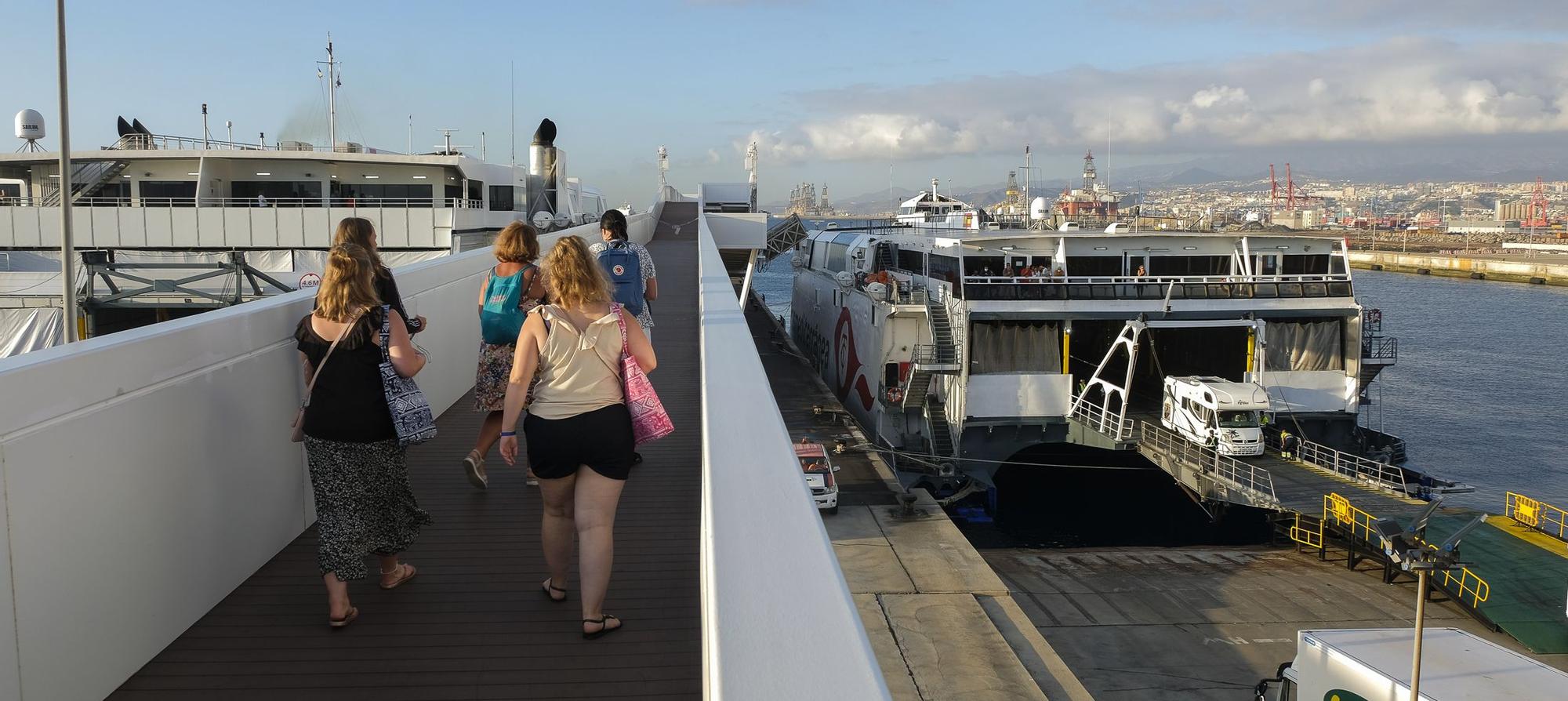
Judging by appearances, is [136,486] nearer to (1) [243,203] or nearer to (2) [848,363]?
(2) [848,363]

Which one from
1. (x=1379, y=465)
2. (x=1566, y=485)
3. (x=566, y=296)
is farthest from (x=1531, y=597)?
(x=566, y=296)

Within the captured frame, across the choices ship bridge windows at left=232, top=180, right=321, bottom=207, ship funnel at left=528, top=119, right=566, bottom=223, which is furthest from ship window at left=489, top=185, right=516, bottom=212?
ship bridge windows at left=232, top=180, right=321, bottom=207

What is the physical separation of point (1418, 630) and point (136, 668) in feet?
34.0

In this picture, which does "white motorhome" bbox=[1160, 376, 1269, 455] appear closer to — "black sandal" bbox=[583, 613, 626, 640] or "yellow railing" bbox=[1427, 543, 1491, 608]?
"yellow railing" bbox=[1427, 543, 1491, 608]

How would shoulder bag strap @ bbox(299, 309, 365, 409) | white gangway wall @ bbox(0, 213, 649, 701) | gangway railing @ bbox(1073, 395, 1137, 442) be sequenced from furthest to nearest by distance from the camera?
gangway railing @ bbox(1073, 395, 1137, 442) → shoulder bag strap @ bbox(299, 309, 365, 409) → white gangway wall @ bbox(0, 213, 649, 701)

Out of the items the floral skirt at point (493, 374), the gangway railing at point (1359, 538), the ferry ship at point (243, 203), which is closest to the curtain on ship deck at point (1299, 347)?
the gangway railing at point (1359, 538)

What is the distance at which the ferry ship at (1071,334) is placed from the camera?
23781mm

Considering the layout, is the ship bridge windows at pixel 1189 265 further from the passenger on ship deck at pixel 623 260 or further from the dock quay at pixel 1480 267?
the dock quay at pixel 1480 267

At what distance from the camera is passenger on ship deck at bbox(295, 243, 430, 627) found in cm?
448

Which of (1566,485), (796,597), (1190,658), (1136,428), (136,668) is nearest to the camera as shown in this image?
(796,597)

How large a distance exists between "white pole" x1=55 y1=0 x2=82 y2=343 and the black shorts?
5203 millimetres

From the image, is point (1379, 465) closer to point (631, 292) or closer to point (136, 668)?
point (631, 292)

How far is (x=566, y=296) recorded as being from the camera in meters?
4.21

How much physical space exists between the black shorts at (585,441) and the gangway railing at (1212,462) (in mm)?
19010
